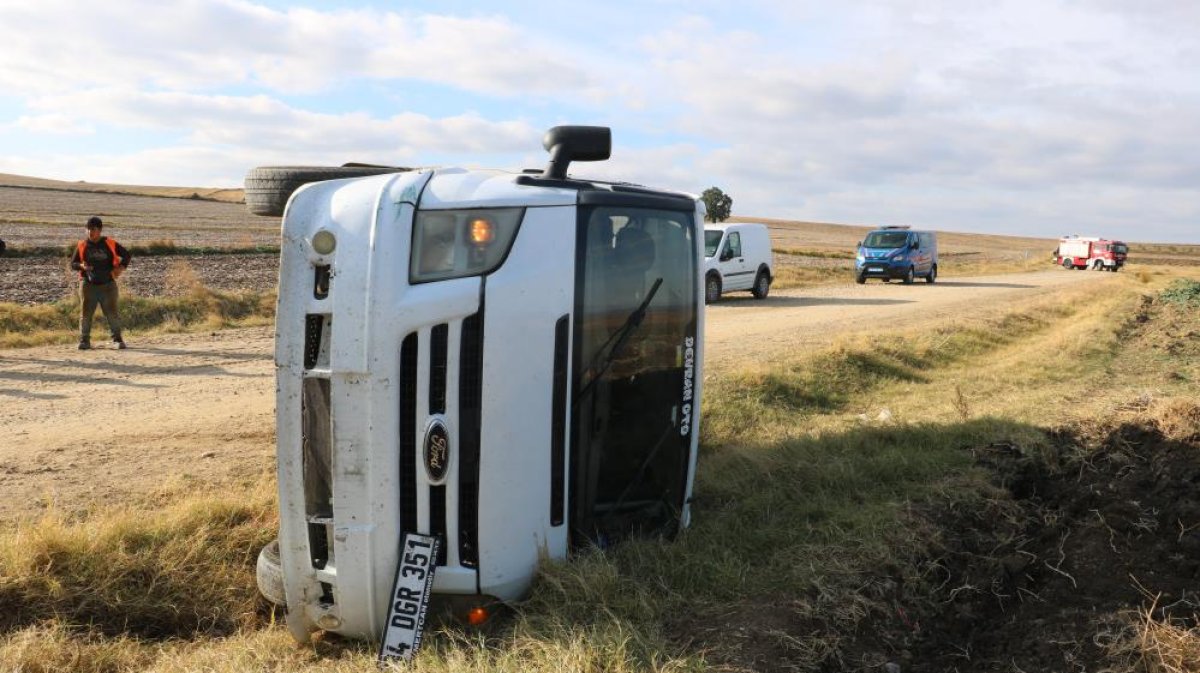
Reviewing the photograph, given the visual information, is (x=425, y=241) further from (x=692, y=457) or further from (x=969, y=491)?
(x=969, y=491)

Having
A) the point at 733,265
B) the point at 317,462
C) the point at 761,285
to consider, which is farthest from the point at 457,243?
the point at 761,285

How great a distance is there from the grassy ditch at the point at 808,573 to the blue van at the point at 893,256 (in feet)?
72.6

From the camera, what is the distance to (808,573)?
13.8ft

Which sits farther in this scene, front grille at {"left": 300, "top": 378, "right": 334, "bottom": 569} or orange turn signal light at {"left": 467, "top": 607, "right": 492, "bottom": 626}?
orange turn signal light at {"left": 467, "top": 607, "right": 492, "bottom": 626}

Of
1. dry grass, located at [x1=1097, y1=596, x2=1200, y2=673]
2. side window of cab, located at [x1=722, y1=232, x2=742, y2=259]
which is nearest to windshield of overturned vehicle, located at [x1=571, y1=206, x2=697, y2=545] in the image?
dry grass, located at [x1=1097, y1=596, x2=1200, y2=673]

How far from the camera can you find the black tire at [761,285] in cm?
2186

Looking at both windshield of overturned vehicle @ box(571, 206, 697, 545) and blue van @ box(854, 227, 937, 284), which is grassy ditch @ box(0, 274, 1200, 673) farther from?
blue van @ box(854, 227, 937, 284)

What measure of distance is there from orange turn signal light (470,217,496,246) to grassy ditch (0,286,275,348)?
11.0 m

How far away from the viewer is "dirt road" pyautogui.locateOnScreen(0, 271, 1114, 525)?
6.29 metres

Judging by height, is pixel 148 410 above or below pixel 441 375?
below

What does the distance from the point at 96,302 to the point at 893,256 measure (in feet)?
74.9

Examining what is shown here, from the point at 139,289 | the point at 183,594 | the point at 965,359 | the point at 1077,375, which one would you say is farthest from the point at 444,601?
the point at 139,289

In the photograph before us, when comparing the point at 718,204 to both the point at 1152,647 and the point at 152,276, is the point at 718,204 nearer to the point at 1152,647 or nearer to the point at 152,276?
the point at 152,276

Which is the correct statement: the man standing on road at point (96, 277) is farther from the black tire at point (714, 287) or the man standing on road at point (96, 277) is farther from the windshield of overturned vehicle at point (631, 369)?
the black tire at point (714, 287)
